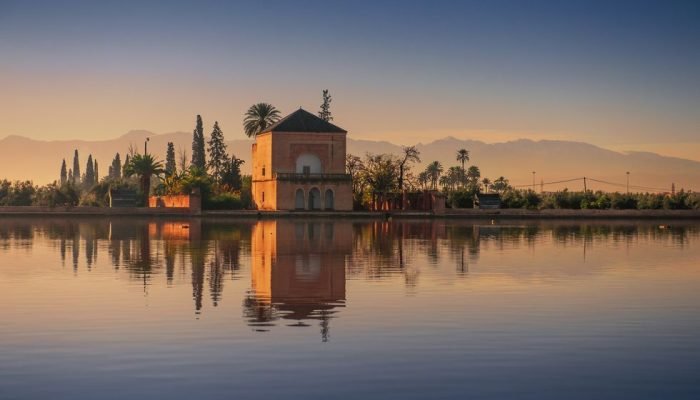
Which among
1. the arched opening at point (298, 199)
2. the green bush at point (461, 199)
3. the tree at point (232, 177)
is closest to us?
the arched opening at point (298, 199)

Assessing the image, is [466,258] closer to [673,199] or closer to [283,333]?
[283,333]

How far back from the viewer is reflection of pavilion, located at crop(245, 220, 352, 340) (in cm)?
1448

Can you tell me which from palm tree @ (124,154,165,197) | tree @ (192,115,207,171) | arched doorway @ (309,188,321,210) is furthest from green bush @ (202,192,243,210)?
tree @ (192,115,207,171)

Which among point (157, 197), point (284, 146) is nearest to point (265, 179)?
point (284, 146)

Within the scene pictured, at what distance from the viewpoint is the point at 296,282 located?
19109 millimetres

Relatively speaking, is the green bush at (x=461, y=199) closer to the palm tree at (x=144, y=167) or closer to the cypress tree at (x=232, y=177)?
the cypress tree at (x=232, y=177)

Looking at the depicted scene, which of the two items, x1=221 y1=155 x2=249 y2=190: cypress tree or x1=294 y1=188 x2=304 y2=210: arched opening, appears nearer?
x1=294 y1=188 x2=304 y2=210: arched opening

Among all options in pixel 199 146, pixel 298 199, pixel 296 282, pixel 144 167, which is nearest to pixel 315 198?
pixel 298 199

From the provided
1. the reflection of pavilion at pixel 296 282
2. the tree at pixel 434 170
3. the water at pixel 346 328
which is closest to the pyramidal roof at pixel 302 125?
the reflection of pavilion at pixel 296 282

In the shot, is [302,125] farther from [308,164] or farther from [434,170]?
[434,170]

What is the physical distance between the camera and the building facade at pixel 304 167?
2995 inches

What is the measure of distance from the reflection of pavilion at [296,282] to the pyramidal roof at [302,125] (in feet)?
148

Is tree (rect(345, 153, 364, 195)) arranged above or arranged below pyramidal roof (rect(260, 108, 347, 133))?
below

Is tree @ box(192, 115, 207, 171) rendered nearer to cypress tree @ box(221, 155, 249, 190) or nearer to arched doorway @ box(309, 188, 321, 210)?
cypress tree @ box(221, 155, 249, 190)
